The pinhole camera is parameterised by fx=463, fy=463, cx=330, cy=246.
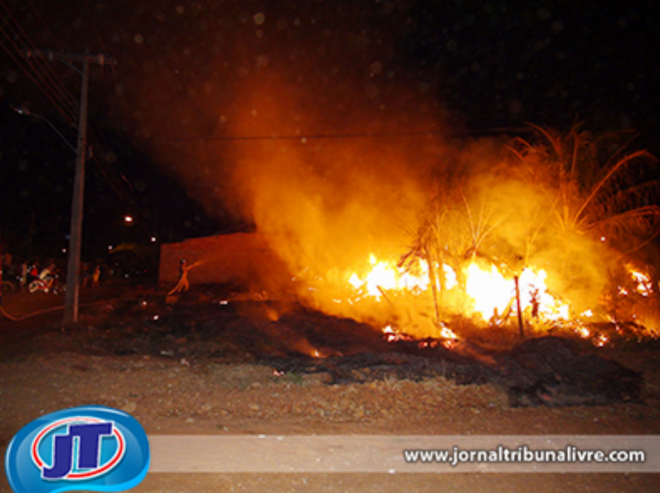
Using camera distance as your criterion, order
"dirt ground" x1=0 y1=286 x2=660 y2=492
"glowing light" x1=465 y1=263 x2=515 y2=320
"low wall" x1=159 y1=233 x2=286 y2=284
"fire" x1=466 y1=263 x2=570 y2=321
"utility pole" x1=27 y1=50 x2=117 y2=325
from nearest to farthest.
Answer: "dirt ground" x1=0 y1=286 x2=660 y2=492 < "utility pole" x1=27 y1=50 x2=117 y2=325 < "fire" x1=466 y1=263 x2=570 y2=321 < "glowing light" x1=465 y1=263 x2=515 y2=320 < "low wall" x1=159 y1=233 x2=286 y2=284

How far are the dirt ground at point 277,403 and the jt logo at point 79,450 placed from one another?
54cm

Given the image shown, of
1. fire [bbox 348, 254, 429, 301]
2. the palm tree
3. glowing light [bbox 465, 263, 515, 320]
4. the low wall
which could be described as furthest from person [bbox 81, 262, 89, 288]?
the palm tree

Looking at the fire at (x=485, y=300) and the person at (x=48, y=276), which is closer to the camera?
the fire at (x=485, y=300)

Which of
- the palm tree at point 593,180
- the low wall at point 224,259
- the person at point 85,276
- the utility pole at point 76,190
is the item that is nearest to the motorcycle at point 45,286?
the person at point 85,276

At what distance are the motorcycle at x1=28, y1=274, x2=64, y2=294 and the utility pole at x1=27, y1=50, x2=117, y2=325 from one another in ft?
32.5

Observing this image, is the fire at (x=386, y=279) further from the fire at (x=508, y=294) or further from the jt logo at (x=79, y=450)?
the jt logo at (x=79, y=450)

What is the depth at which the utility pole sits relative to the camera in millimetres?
11859

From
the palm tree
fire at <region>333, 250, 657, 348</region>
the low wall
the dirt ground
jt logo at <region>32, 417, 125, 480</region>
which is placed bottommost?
→ the dirt ground

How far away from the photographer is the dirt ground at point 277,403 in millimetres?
3840

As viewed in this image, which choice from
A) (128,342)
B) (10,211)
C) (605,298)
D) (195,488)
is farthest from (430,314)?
(10,211)

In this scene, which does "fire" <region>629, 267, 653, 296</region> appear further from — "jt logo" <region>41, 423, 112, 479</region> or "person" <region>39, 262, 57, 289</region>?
"person" <region>39, 262, 57, 289</region>

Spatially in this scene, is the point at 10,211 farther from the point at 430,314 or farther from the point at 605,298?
the point at 605,298

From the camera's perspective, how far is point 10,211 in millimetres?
33844

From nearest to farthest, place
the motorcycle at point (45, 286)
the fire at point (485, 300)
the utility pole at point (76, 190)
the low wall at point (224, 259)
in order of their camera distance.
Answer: the utility pole at point (76, 190) < the fire at point (485, 300) < the motorcycle at point (45, 286) < the low wall at point (224, 259)
